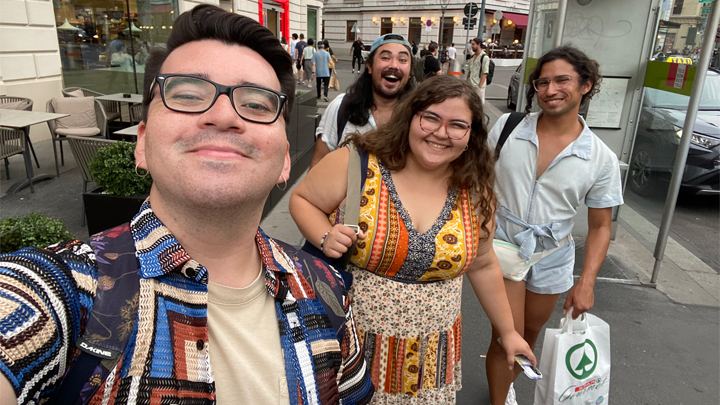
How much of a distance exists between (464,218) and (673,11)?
4.63 meters

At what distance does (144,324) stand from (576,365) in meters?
2.30

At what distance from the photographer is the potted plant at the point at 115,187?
4023 mm

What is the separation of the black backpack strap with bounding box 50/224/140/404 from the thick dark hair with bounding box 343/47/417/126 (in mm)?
2296

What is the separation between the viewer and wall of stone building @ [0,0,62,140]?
24.8 ft

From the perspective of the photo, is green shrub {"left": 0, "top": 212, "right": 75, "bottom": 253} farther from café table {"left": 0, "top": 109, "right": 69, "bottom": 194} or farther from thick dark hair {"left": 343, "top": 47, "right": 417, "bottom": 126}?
café table {"left": 0, "top": 109, "right": 69, "bottom": 194}

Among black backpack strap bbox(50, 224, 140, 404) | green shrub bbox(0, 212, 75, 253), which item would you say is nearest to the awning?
green shrub bbox(0, 212, 75, 253)

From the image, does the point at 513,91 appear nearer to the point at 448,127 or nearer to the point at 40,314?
the point at 448,127

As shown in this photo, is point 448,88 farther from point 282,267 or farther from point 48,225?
point 48,225

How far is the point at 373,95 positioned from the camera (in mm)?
3205

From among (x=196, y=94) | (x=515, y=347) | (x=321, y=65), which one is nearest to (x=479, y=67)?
(x=321, y=65)

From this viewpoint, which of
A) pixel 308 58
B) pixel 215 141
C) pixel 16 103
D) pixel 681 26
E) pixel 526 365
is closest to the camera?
pixel 215 141

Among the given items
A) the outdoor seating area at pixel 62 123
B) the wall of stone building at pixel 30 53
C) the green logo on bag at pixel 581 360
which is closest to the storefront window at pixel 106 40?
the wall of stone building at pixel 30 53

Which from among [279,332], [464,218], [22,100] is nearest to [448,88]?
[464,218]

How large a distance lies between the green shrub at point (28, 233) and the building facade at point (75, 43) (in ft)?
21.2
